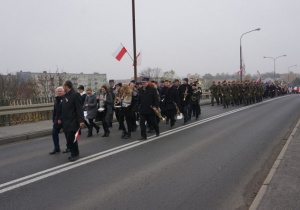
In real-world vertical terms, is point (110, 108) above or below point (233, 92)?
below

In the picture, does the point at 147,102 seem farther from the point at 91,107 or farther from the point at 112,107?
the point at 91,107

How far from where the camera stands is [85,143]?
8688 mm

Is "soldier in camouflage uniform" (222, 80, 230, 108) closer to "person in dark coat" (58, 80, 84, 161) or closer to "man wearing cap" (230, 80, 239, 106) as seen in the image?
"man wearing cap" (230, 80, 239, 106)

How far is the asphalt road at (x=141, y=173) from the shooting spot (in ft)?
14.1

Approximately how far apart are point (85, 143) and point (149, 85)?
8.53 feet

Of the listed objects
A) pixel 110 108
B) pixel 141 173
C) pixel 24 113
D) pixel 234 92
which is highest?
pixel 234 92

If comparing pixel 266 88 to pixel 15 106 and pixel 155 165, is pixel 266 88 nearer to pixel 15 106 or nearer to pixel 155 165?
pixel 15 106

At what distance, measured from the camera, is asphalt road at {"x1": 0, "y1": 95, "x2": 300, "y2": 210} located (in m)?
4.29

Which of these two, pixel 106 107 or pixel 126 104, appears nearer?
pixel 126 104

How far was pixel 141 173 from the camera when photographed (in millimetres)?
5574

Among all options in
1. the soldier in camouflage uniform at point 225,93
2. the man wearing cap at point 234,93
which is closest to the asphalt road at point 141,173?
the soldier in camouflage uniform at point 225,93

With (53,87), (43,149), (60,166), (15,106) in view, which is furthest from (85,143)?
(53,87)

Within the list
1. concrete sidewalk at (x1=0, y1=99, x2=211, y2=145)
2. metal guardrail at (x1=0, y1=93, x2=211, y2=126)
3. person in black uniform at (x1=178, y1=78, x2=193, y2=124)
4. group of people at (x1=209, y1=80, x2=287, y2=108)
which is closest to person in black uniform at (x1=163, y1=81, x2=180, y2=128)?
person in black uniform at (x1=178, y1=78, x2=193, y2=124)

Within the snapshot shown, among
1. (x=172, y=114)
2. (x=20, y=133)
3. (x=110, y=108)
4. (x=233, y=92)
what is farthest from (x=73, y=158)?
(x=233, y=92)
